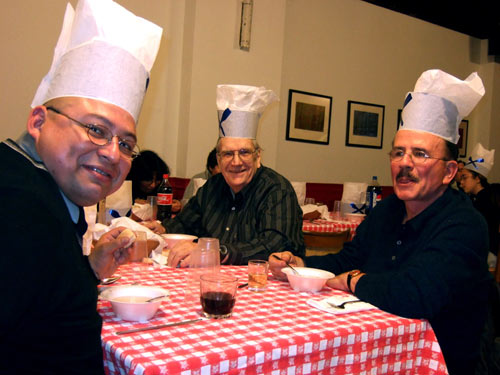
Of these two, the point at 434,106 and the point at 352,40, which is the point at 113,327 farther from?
the point at 352,40

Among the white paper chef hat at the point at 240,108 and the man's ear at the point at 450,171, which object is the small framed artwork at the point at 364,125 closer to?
the white paper chef hat at the point at 240,108

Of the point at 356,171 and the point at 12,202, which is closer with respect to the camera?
the point at 12,202

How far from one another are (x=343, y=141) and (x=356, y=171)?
20.7 inches

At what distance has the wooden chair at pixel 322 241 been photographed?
12.4 ft

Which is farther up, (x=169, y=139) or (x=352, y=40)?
(x=352, y=40)

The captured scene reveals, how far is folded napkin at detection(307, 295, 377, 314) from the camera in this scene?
1419 millimetres

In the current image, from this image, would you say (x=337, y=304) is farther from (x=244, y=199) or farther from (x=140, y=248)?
(x=244, y=199)

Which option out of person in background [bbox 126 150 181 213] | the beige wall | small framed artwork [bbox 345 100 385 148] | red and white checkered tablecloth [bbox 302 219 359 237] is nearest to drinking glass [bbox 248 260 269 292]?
red and white checkered tablecloth [bbox 302 219 359 237]

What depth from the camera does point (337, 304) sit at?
1464 mm

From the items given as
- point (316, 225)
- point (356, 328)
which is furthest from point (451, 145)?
point (316, 225)

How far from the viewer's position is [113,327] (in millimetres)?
1198

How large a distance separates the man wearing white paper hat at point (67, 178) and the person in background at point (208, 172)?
314 centimetres

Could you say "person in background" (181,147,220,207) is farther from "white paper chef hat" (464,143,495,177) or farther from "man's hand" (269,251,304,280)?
"white paper chef hat" (464,143,495,177)

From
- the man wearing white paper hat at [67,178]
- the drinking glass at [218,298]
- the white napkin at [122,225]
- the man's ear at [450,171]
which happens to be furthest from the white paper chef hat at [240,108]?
the drinking glass at [218,298]
